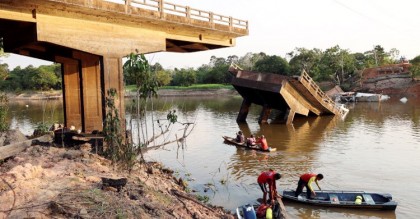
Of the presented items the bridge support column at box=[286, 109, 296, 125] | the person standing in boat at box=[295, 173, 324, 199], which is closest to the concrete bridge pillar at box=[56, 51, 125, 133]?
the person standing in boat at box=[295, 173, 324, 199]

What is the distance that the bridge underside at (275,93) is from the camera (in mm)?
26672

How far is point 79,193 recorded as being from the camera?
299 inches

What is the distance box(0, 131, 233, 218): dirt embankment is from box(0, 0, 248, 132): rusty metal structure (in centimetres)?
392

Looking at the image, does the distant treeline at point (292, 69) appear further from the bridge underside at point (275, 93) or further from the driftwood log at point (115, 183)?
the driftwood log at point (115, 183)

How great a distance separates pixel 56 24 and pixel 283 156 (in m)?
11.9

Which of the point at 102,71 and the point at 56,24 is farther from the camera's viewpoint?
the point at 102,71

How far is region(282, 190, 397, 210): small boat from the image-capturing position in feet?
36.3

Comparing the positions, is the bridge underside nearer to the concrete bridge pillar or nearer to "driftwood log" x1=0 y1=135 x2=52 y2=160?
the concrete bridge pillar

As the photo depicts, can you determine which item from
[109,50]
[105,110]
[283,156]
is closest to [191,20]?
[109,50]

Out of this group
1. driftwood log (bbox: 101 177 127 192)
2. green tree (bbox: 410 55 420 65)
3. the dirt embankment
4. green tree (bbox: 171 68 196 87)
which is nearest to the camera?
the dirt embankment

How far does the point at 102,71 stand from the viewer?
14000 millimetres

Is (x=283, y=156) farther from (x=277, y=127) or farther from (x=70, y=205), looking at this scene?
(x=70, y=205)

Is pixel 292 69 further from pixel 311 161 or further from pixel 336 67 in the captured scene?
pixel 311 161

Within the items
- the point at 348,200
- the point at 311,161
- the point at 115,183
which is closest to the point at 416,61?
the point at 311,161
